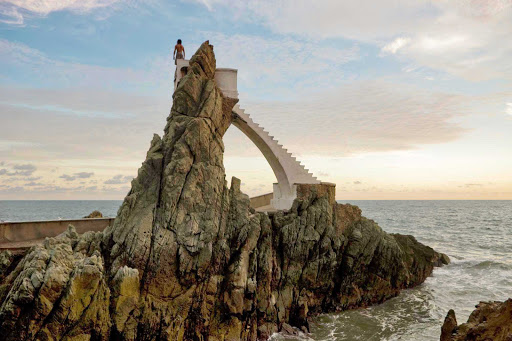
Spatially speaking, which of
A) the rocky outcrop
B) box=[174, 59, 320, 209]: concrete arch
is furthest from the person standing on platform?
the rocky outcrop

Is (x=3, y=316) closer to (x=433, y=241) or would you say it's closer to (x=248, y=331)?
(x=248, y=331)

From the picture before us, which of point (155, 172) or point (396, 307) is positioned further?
point (396, 307)

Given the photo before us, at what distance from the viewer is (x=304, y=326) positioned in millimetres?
17531

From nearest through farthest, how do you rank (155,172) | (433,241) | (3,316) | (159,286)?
(3,316) < (159,286) < (155,172) < (433,241)

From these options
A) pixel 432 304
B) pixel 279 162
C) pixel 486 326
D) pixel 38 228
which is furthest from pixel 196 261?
pixel 432 304

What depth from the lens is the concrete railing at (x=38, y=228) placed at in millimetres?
16562

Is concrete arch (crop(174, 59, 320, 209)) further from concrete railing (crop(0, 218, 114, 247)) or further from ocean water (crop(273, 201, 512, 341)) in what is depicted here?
concrete railing (crop(0, 218, 114, 247))

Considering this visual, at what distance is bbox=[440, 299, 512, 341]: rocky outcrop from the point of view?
8.15 m

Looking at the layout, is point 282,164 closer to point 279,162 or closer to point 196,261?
point 279,162

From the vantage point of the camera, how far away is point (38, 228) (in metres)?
17.3

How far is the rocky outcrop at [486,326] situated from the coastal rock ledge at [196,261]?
8.15m

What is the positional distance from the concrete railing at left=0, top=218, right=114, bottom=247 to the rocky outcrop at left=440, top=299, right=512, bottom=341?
1500cm

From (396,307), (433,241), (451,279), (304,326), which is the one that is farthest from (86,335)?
(433,241)

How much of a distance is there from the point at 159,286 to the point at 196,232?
97.4 inches
